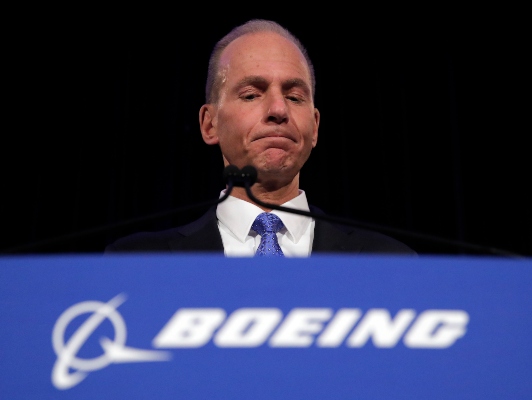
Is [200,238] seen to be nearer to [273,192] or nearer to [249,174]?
[273,192]

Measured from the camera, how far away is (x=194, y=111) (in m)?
2.44

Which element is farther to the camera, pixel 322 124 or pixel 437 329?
pixel 322 124

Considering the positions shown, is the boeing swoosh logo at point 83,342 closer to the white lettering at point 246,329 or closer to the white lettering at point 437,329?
the white lettering at point 246,329

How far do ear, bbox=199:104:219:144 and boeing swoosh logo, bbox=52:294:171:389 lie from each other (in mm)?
1019

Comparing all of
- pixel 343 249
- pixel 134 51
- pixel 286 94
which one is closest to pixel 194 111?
pixel 134 51

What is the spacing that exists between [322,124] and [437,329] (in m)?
2.11

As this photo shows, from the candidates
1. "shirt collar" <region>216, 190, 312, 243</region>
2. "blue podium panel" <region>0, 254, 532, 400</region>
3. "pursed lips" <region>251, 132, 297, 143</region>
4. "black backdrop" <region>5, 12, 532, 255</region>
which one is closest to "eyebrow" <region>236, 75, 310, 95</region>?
"pursed lips" <region>251, 132, 297, 143</region>

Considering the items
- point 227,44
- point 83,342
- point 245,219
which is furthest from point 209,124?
point 83,342

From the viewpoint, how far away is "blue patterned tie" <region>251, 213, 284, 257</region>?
3.94ft

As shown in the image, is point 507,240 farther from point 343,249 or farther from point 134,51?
point 134,51

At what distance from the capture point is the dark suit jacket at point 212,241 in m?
1.24

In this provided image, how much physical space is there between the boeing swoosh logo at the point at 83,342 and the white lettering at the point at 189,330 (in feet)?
0.04

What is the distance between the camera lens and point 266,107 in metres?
1.35

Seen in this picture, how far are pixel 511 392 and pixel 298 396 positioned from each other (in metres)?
0.18
